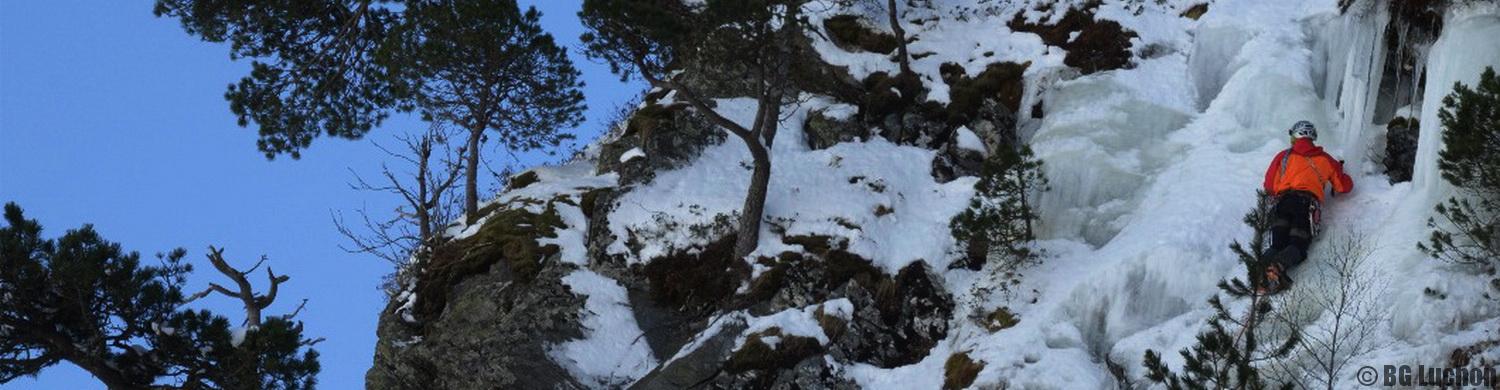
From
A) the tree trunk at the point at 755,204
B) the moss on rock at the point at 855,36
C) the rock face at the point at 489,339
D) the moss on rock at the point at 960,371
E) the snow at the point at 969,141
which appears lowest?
the moss on rock at the point at 960,371

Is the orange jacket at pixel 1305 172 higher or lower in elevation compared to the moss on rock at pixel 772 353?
higher

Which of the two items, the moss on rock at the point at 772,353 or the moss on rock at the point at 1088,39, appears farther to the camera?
the moss on rock at the point at 1088,39

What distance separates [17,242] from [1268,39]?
38.9ft

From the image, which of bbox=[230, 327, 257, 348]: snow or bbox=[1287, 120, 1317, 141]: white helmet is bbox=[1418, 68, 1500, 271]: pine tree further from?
bbox=[230, 327, 257, 348]: snow

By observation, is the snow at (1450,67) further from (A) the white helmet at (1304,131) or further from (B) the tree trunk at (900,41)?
(B) the tree trunk at (900,41)

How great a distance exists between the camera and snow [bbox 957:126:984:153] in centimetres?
1531

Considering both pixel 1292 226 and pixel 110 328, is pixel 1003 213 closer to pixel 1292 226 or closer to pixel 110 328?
pixel 1292 226

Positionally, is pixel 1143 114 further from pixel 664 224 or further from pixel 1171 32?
pixel 664 224

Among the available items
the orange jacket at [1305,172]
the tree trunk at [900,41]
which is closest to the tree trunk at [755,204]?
the tree trunk at [900,41]

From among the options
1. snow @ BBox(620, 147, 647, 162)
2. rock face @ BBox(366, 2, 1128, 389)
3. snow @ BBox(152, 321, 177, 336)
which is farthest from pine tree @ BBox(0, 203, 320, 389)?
snow @ BBox(620, 147, 647, 162)

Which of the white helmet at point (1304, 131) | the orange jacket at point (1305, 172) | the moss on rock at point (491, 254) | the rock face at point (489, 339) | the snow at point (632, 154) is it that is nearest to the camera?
the orange jacket at point (1305, 172)

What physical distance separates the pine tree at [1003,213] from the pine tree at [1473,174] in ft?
11.1

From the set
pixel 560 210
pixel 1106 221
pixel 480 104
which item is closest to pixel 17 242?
pixel 560 210

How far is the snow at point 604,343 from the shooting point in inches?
517
